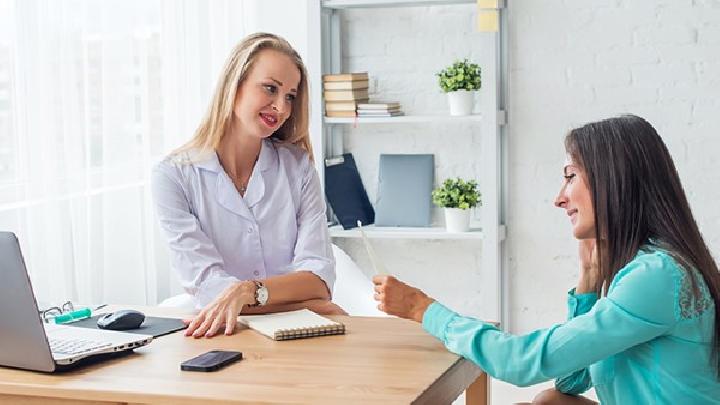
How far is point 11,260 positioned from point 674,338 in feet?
4.03

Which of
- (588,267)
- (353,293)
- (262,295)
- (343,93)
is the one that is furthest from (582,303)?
(343,93)

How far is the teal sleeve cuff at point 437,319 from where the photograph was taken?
2.19m

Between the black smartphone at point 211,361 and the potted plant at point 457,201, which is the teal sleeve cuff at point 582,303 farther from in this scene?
the potted plant at point 457,201

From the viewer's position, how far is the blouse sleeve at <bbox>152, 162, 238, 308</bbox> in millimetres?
2816

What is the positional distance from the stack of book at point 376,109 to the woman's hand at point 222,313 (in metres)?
2.06

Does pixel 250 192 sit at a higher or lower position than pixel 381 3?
lower

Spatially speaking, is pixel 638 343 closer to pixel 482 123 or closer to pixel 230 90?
pixel 230 90

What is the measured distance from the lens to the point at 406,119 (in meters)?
4.49

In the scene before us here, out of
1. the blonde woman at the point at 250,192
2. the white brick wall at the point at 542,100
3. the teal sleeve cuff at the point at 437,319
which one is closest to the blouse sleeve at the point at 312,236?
the blonde woman at the point at 250,192

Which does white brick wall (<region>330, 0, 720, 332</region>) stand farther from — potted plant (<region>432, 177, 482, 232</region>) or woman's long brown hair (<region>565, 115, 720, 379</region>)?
woman's long brown hair (<region>565, 115, 720, 379</region>)

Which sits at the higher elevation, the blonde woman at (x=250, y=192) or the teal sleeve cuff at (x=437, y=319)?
the blonde woman at (x=250, y=192)

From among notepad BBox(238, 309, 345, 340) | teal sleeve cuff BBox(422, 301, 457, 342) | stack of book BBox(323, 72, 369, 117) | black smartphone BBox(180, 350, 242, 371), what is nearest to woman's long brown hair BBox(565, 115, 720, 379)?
teal sleeve cuff BBox(422, 301, 457, 342)

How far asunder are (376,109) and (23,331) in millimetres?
2604

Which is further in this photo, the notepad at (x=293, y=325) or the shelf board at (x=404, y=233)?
the shelf board at (x=404, y=233)
